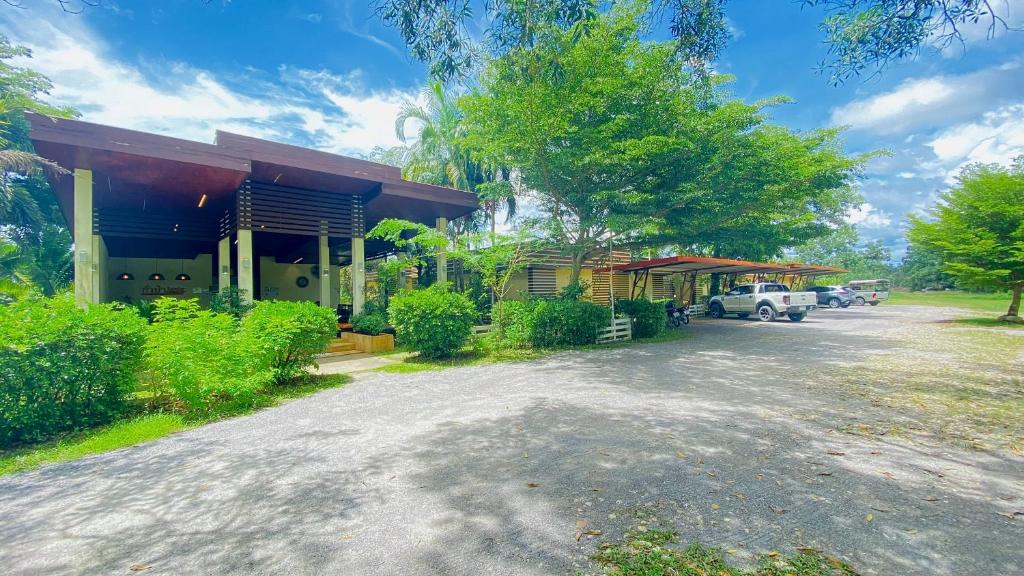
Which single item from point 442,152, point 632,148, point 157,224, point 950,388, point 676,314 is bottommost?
point 950,388

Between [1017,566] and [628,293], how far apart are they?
67.1 ft

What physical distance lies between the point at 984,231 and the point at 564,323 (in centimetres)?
1446

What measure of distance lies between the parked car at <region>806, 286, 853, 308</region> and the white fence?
69.2 ft

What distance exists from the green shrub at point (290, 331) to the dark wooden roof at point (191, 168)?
3.67m

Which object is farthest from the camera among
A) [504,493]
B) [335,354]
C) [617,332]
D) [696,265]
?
[696,265]

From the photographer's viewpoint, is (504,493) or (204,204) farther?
(204,204)

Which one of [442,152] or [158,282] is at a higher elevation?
[442,152]

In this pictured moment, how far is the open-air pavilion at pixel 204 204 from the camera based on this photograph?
836 centimetres

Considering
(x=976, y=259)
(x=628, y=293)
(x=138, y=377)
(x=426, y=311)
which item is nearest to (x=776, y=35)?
(x=426, y=311)

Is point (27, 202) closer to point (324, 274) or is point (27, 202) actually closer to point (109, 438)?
point (324, 274)

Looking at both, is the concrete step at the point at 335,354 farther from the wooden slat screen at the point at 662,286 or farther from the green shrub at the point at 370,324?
the wooden slat screen at the point at 662,286

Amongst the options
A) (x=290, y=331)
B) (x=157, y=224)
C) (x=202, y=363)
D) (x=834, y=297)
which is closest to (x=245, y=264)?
(x=290, y=331)

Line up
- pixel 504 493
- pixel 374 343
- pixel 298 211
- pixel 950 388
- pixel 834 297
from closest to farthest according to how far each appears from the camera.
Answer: pixel 504 493, pixel 950 388, pixel 374 343, pixel 298 211, pixel 834 297

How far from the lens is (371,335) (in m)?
10.7
